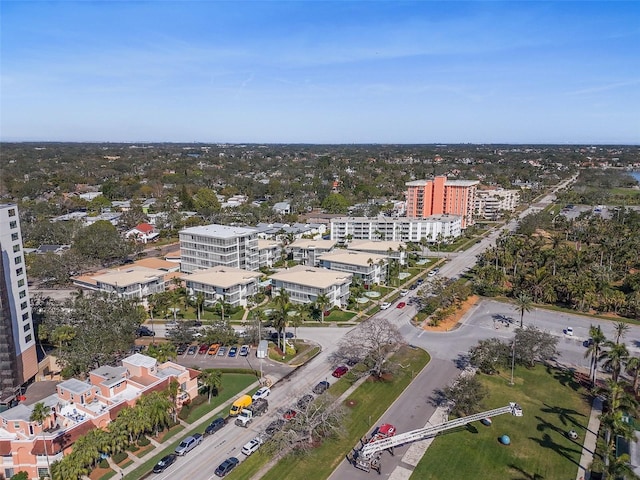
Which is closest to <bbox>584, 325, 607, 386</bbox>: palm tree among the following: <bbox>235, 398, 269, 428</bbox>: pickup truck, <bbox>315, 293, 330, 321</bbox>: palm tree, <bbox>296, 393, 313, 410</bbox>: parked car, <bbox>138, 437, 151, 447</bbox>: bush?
<bbox>296, 393, 313, 410</bbox>: parked car

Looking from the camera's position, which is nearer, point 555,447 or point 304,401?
point 555,447

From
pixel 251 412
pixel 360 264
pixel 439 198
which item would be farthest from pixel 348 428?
pixel 439 198

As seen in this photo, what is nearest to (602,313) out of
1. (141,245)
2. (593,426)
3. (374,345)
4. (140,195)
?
(593,426)

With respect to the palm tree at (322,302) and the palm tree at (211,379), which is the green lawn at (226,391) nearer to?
the palm tree at (211,379)

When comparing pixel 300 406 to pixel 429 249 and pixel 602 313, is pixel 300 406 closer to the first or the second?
pixel 602 313

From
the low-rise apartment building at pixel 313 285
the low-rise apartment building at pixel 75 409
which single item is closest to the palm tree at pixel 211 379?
the low-rise apartment building at pixel 75 409

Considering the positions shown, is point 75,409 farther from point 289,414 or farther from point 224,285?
point 224,285
